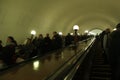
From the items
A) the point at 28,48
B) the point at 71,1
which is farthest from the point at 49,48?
the point at 71,1

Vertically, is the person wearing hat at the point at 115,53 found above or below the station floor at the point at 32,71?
above

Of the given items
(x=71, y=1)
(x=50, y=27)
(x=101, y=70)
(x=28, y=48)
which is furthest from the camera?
(x=50, y=27)

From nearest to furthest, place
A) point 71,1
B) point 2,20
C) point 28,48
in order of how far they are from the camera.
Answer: point 28,48 < point 2,20 < point 71,1

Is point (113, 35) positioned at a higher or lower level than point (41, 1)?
lower

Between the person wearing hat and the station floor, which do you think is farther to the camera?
the person wearing hat

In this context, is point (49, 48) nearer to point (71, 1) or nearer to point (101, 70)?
point (101, 70)

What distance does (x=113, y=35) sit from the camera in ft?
14.6

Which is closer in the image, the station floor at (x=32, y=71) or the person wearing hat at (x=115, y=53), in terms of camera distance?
the station floor at (x=32, y=71)

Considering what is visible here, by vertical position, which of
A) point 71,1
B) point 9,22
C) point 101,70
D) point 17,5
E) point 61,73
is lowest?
point 101,70

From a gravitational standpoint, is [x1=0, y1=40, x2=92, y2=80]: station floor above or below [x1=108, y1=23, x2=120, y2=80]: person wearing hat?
below

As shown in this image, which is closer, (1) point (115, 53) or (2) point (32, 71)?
(2) point (32, 71)

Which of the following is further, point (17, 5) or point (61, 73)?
point (17, 5)

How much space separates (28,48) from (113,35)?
5273mm

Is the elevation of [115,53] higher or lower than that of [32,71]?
higher
